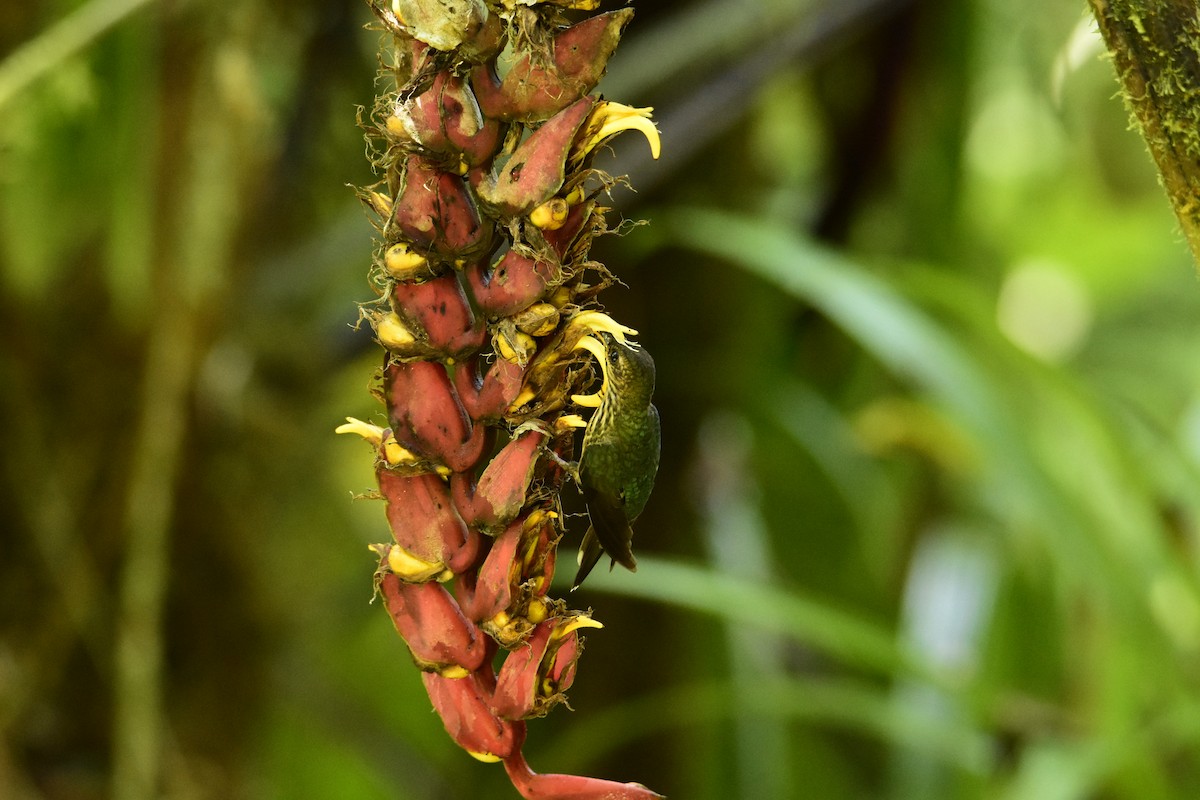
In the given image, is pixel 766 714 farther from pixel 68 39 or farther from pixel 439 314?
pixel 439 314

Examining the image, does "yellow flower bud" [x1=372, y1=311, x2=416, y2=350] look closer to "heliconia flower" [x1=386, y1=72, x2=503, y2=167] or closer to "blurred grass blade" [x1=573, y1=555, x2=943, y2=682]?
"heliconia flower" [x1=386, y1=72, x2=503, y2=167]

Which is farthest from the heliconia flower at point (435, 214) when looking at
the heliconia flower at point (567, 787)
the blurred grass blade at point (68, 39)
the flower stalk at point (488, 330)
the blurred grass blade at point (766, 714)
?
the blurred grass blade at point (766, 714)

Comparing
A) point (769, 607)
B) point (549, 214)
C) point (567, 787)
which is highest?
point (549, 214)

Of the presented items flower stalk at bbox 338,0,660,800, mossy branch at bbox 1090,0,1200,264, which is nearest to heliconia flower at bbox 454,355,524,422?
flower stalk at bbox 338,0,660,800

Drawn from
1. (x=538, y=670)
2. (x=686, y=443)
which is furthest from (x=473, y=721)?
(x=686, y=443)

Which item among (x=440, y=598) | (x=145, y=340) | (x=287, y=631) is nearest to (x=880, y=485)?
(x=287, y=631)

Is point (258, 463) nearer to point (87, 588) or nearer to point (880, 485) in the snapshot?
point (87, 588)

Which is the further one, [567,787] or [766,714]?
[766,714]
